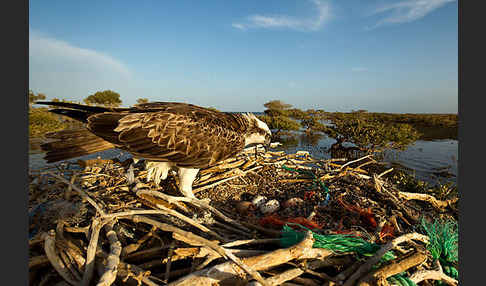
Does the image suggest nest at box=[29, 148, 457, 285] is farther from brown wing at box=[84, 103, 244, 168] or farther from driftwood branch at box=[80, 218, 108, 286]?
brown wing at box=[84, 103, 244, 168]

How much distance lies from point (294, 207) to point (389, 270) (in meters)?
1.40

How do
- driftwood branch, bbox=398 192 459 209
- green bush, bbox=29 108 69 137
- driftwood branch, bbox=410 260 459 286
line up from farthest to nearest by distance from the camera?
green bush, bbox=29 108 69 137, driftwood branch, bbox=398 192 459 209, driftwood branch, bbox=410 260 459 286

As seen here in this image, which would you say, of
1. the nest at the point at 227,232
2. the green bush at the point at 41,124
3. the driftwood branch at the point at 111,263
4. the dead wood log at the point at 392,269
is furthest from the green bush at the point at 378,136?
the green bush at the point at 41,124

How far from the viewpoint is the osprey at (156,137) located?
91.1 inches

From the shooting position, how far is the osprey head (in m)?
3.39

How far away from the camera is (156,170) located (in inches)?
111

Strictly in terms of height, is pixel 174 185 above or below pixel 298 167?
below

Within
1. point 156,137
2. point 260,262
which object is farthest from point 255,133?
point 260,262

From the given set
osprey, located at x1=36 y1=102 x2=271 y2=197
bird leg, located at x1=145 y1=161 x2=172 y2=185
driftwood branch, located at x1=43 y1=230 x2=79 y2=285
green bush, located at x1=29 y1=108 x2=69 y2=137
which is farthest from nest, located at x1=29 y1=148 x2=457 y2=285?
green bush, located at x1=29 y1=108 x2=69 y2=137

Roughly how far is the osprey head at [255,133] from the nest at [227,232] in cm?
63

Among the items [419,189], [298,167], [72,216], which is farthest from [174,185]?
[419,189]

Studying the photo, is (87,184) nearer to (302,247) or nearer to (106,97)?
(302,247)

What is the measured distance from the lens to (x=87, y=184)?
2654mm

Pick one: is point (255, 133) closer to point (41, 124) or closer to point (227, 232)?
point (227, 232)
